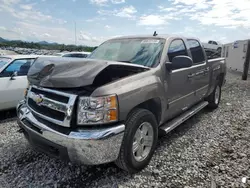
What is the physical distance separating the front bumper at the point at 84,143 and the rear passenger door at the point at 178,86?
135 cm

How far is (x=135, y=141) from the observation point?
106 inches

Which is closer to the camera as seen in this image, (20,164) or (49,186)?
(49,186)

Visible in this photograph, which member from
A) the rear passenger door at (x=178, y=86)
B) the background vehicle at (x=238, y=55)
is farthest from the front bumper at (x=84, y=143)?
the background vehicle at (x=238, y=55)

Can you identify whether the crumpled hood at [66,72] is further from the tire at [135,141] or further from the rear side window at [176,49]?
the rear side window at [176,49]

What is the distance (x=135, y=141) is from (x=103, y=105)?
2.61 feet

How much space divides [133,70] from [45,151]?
1.49 meters

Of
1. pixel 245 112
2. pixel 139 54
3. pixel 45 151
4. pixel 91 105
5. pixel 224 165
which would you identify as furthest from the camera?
pixel 245 112

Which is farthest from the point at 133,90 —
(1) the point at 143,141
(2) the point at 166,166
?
(2) the point at 166,166

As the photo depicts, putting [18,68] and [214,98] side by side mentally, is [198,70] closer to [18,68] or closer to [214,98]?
[214,98]

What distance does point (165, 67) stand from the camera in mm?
3170

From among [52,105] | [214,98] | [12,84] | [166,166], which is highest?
[52,105]

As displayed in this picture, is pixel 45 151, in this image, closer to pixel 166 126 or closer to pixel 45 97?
pixel 45 97

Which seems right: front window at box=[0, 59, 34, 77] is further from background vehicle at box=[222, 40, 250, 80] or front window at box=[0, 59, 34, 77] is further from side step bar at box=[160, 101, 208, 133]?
background vehicle at box=[222, 40, 250, 80]

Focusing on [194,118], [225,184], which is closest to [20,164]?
[225,184]
